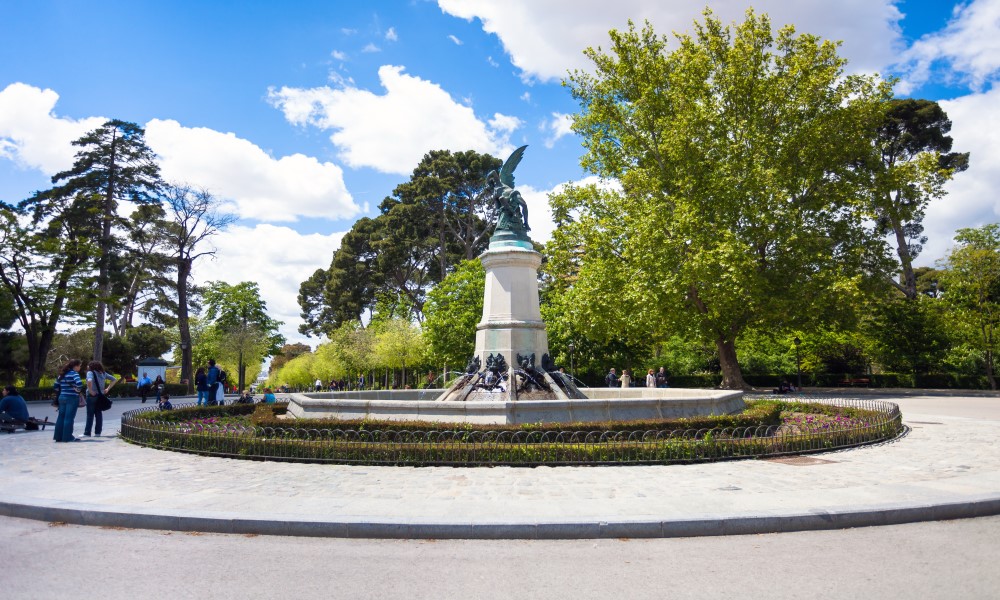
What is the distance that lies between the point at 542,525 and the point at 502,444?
13.3ft

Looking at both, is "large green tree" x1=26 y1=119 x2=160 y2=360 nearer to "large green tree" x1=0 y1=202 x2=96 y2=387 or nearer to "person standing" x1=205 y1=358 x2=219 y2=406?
"large green tree" x1=0 y1=202 x2=96 y2=387

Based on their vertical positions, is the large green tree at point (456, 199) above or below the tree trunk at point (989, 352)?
above

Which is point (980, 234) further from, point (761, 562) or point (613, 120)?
point (761, 562)

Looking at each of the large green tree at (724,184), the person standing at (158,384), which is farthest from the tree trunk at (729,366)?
the person standing at (158,384)

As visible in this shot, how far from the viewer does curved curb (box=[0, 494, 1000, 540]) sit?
21.0 feet

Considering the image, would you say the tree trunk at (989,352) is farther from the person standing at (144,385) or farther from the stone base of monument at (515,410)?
the person standing at (144,385)

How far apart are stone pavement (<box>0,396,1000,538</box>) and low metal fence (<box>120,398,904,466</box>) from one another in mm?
332

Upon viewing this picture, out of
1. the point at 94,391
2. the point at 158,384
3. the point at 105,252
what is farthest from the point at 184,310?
the point at 94,391

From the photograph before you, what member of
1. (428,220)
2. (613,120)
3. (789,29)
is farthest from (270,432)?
(428,220)

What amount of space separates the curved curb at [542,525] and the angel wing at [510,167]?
13.8 m

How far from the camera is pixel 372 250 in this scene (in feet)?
193

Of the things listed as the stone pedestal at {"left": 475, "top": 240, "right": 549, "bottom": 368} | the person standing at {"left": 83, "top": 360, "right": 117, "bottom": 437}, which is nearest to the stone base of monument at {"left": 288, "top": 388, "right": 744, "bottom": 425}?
the stone pedestal at {"left": 475, "top": 240, "right": 549, "bottom": 368}

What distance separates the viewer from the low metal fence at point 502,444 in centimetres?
1032

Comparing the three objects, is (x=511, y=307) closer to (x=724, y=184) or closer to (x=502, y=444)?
(x=502, y=444)
